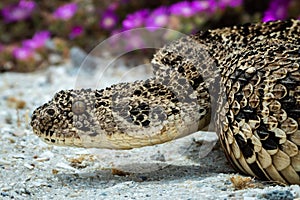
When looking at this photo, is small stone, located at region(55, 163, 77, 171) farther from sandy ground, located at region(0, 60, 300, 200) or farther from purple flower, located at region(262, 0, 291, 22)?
purple flower, located at region(262, 0, 291, 22)

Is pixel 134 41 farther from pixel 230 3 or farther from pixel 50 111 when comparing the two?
pixel 50 111

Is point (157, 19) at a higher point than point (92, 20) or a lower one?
lower

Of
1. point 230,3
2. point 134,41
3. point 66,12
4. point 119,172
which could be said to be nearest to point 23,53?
point 66,12

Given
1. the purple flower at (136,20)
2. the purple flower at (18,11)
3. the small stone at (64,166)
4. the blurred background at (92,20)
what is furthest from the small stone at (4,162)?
the purple flower at (18,11)

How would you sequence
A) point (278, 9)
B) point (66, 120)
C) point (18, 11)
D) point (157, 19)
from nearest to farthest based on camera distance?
point (66, 120) → point (278, 9) → point (157, 19) → point (18, 11)

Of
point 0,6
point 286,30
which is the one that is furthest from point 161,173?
point 0,6

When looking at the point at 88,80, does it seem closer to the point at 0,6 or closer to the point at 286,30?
the point at 0,6
